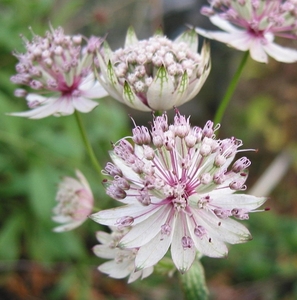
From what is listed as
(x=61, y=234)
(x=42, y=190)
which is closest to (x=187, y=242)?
(x=42, y=190)

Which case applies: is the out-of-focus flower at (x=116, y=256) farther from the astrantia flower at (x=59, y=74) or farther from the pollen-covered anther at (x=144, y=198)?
the astrantia flower at (x=59, y=74)

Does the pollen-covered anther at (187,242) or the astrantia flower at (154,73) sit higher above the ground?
the astrantia flower at (154,73)

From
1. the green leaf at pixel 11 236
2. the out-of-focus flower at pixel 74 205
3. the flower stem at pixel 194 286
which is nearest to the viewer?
the flower stem at pixel 194 286

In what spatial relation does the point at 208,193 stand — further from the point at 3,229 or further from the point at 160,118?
the point at 3,229

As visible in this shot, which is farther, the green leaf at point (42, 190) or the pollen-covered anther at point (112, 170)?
the green leaf at point (42, 190)

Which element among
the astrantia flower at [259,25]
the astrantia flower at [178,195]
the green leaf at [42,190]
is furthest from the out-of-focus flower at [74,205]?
the green leaf at [42,190]

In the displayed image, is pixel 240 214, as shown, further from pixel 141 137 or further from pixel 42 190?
pixel 42 190

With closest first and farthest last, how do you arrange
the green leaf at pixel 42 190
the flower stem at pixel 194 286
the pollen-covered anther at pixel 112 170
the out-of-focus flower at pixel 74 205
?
the pollen-covered anther at pixel 112 170
the flower stem at pixel 194 286
the out-of-focus flower at pixel 74 205
the green leaf at pixel 42 190
